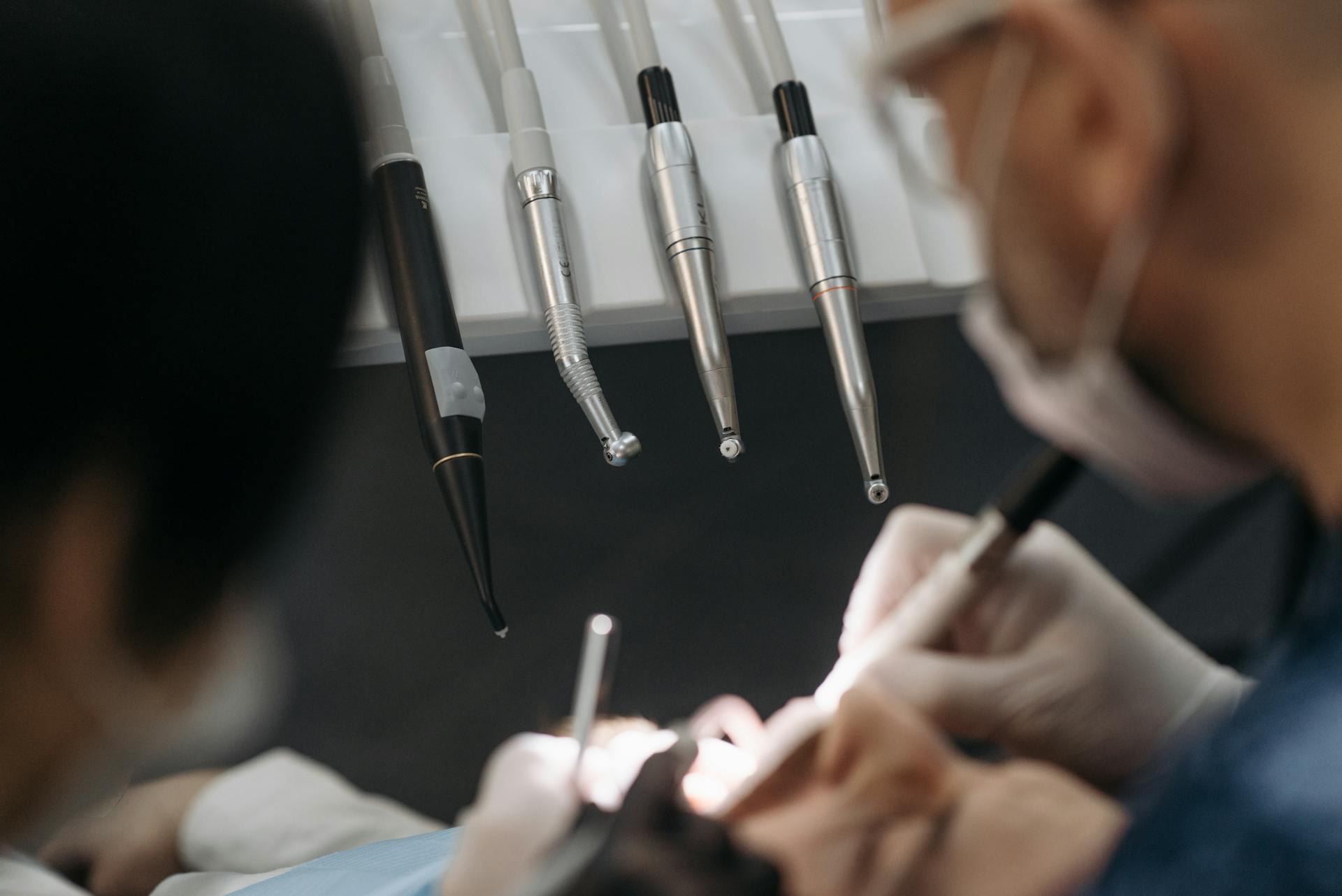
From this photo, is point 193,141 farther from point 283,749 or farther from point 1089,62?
point 283,749

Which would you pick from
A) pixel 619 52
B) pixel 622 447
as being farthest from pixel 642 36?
Answer: pixel 622 447

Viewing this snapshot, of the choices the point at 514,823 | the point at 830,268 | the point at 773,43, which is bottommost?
the point at 514,823

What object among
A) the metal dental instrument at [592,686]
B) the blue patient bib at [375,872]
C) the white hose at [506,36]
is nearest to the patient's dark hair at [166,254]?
the metal dental instrument at [592,686]

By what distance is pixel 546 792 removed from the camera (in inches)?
15.8

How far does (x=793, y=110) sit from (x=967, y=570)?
29cm

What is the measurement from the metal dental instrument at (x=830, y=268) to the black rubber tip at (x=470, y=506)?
0.67 feet

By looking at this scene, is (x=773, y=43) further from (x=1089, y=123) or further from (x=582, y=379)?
(x=1089, y=123)

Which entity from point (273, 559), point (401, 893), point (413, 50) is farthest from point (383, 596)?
point (413, 50)

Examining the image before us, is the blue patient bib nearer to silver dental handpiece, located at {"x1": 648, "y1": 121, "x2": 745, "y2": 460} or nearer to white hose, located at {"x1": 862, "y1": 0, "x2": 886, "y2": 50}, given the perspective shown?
silver dental handpiece, located at {"x1": 648, "y1": 121, "x2": 745, "y2": 460}

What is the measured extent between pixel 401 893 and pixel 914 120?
0.52m

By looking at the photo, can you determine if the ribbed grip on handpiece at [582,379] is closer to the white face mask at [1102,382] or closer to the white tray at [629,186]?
the white tray at [629,186]

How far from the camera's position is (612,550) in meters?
0.60

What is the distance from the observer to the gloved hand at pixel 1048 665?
0.47m

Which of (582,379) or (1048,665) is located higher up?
(582,379)
